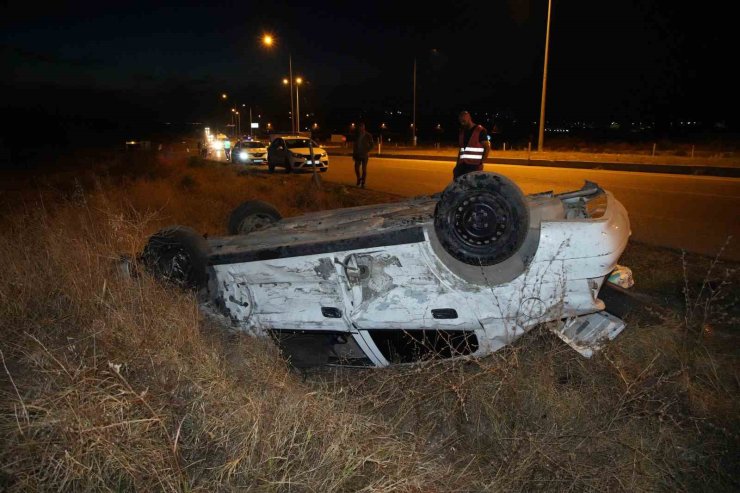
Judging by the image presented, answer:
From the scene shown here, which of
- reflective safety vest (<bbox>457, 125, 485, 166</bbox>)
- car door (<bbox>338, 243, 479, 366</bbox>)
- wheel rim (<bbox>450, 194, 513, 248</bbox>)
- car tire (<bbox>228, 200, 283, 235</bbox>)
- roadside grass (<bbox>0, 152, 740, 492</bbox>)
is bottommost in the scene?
roadside grass (<bbox>0, 152, 740, 492</bbox>)

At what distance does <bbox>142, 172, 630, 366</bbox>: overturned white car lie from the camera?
2.86 metres

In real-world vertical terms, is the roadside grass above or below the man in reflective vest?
below

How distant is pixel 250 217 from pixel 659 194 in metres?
10.0

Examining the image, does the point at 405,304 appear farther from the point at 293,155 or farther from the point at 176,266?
the point at 293,155

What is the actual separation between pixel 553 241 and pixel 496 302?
47cm


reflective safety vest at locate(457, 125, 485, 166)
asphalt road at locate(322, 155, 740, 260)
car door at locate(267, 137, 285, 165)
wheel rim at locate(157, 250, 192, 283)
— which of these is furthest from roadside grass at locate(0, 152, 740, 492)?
car door at locate(267, 137, 285, 165)

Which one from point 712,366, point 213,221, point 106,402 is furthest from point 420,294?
point 213,221

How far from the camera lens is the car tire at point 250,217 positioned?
484 cm

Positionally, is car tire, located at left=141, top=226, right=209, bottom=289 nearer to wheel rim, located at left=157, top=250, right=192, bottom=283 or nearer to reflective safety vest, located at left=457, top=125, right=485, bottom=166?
wheel rim, located at left=157, top=250, right=192, bottom=283

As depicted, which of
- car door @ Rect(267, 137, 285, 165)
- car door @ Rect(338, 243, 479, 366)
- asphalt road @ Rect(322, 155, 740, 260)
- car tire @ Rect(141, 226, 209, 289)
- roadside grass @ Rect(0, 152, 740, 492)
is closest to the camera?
roadside grass @ Rect(0, 152, 740, 492)

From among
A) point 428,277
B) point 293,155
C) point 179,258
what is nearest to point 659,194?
point 428,277

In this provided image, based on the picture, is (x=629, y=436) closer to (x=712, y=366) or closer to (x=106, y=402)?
(x=712, y=366)

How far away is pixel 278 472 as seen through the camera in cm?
208

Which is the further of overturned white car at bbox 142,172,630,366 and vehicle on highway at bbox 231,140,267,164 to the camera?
vehicle on highway at bbox 231,140,267,164
